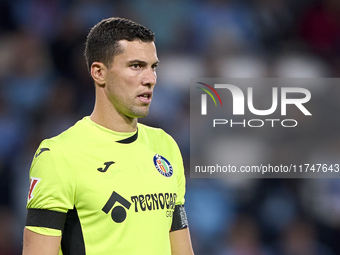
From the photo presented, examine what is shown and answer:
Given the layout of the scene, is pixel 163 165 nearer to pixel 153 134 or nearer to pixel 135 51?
pixel 153 134

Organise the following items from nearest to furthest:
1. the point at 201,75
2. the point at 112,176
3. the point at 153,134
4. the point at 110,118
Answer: the point at 112,176, the point at 110,118, the point at 153,134, the point at 201,75

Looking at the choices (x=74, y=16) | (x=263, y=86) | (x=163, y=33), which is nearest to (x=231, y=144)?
(x=263, y=86)

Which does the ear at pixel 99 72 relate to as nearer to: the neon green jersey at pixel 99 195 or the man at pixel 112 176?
the man at pixel 112 176

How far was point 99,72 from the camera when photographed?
5.90 feet

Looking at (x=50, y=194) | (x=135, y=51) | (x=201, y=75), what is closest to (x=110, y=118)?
(x=135, y=51)

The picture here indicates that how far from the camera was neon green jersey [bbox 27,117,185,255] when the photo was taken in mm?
1599

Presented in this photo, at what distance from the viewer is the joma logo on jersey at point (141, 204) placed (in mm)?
1648

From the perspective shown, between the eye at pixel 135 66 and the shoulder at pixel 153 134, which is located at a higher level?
the eye at pixel 135 66

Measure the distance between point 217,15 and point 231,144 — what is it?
1038 mm

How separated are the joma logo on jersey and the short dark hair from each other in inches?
19.9

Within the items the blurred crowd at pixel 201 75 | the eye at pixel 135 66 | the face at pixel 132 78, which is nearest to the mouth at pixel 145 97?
the face at pixel 132 78

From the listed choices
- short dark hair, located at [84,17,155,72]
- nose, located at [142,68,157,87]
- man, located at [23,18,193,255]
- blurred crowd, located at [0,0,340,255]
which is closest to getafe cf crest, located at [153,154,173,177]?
man, located at [23,18,193,255]

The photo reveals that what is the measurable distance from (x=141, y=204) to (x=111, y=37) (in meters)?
0.63

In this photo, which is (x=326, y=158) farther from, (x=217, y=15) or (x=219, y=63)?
(x=217, y=15)
